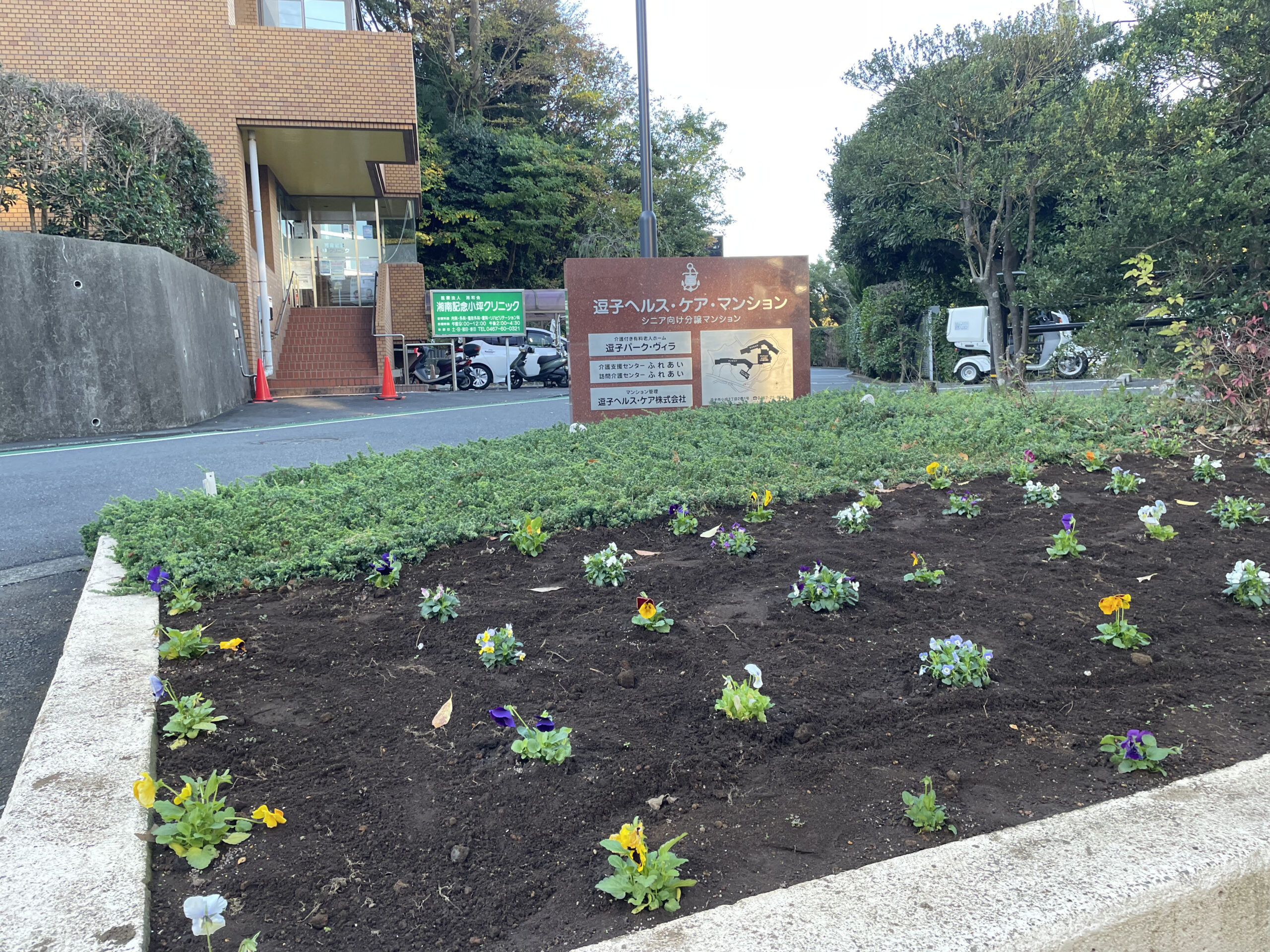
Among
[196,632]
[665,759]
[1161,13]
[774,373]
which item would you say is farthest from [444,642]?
[1161,13]

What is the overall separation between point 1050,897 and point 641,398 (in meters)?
7.26

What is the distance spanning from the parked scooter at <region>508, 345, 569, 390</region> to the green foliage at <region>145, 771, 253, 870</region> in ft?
65.6

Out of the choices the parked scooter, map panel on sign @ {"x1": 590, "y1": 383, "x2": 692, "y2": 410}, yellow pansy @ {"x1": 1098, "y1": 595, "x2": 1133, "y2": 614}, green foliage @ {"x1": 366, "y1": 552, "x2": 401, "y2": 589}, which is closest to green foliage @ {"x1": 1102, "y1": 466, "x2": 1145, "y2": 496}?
yellow pansy @ {"x1": 1098, "y1": 595, "x2": 1133, "y2": 614}

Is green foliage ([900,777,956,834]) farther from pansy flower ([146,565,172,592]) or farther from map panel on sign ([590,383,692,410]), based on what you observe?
map panel on sign ([590,383,692,410])

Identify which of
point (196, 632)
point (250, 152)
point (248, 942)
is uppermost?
point (250, 152)

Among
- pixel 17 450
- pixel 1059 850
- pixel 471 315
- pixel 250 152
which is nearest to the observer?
pixel 1059 850

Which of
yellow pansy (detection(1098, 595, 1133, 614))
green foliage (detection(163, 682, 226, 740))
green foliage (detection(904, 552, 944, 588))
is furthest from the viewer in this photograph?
green foliage (detection(904, 552, 944, 588))

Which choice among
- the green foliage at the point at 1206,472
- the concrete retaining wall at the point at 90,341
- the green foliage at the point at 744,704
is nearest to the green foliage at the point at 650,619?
the green foliage at the point at 744,704

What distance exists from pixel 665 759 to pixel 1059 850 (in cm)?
83

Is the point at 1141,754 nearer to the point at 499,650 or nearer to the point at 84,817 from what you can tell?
the point at 499,650

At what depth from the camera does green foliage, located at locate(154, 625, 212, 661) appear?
269 centimetres

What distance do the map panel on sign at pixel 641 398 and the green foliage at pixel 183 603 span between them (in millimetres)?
5592

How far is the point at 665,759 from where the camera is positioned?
2111 millimetres

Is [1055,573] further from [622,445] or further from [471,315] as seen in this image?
[471,315]
